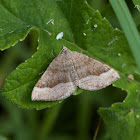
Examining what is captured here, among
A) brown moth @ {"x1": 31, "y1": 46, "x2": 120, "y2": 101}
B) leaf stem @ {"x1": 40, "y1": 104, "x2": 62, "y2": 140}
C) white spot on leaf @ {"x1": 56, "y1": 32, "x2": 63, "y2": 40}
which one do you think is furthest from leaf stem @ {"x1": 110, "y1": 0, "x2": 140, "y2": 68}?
leaf stem @ {"x1": 40, "y1": 104, "x2": 62, "y2": 140}

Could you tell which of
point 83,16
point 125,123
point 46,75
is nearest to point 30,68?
point 46,75

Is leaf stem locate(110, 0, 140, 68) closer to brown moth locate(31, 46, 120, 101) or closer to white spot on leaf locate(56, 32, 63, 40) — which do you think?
brown moth locate(31, 46, 120, 101)

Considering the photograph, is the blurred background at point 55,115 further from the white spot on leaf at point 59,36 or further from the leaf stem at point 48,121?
the white spot on leaf at point 59,36

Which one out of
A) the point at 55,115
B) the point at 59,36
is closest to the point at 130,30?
the point at 59,36

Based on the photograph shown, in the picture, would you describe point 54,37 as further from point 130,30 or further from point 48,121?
point 48,121

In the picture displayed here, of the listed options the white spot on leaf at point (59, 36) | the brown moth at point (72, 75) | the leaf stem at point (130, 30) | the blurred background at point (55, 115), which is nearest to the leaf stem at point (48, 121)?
the blurred background at point (55, 115)

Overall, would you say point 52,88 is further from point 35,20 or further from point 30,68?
point 35,20

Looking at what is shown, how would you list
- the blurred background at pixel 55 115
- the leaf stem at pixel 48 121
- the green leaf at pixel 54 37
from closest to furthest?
the green leaf at pixel 54 37
the leaf stem at pixel 48 121
the blurred background at pixel 55 115
